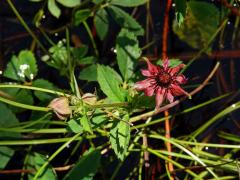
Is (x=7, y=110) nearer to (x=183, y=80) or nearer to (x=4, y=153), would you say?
(x=4, y=153)

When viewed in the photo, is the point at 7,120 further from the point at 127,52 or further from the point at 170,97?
the point at 170,97

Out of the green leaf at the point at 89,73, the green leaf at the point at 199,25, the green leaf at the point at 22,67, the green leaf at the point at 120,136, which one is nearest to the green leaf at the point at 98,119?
the green leaf at the point at 120,136

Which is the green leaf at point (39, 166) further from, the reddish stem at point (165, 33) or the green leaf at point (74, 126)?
the reddish stem at point (165, 33)

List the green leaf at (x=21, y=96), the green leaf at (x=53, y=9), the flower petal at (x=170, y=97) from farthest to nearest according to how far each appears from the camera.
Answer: the green leaf at (x=53, y=9)
the green leaf at (x=21, y=96)
the flower petal at (x=170, y=97)

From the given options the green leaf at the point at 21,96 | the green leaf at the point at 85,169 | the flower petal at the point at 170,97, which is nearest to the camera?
the flower petal at the point at 170,97

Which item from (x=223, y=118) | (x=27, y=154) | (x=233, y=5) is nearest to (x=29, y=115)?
(x=27, y=154)

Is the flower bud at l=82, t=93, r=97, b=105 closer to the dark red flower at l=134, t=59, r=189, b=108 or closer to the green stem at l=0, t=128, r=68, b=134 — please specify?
the dark red flower at l=134, t=59, r=189, b=108

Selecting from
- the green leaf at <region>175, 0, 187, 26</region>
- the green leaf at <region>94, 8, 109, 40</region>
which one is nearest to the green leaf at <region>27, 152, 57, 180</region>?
the green leaf at <region>94, 8, 109, 40</region>
